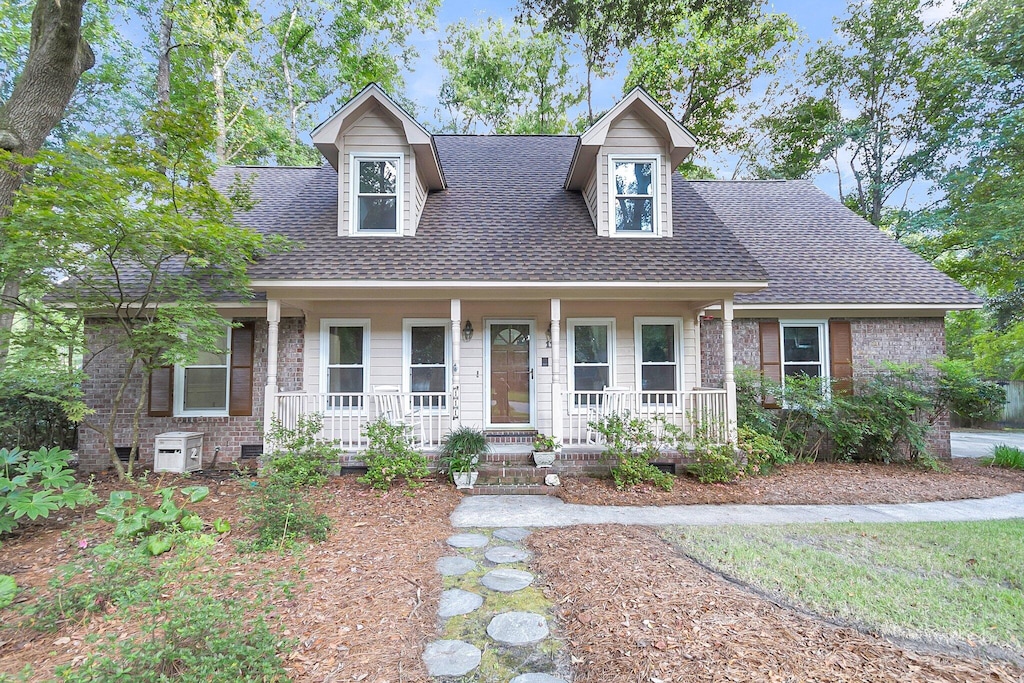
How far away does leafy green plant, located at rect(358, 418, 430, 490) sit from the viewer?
20.2 feet

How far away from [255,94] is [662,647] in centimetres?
2072

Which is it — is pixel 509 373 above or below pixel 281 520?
above

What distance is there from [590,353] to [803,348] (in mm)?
4320

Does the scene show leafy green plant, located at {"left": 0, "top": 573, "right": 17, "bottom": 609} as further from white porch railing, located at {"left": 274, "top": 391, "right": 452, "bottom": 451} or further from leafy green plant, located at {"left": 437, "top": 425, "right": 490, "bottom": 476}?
leafy green plant, located at {"left": 437, "top": 425, "right": 490, "bottom": 476}

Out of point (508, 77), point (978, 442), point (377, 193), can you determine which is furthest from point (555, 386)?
point (508, 77)

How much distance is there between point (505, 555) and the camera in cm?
409

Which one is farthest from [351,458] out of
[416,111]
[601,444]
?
[416,111]

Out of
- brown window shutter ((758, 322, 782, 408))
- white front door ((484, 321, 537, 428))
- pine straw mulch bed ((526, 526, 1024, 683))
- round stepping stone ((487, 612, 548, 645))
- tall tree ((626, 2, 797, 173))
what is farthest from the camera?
tall tree ((626, 2, 797, 173))

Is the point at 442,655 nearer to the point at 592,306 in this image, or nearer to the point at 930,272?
the point at 592,306

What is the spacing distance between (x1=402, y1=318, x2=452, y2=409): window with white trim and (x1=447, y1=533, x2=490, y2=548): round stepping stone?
Answer: 362cm

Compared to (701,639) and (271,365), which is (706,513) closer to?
(701,639)

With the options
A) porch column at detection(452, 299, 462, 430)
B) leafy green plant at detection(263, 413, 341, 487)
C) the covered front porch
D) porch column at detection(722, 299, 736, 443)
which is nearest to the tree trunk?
leafy green plant at detection(263, 413, 341, 487)

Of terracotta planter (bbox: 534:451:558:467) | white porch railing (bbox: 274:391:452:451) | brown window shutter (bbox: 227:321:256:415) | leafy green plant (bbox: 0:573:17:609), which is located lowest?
leafy green plant (bbox: 0:573:17:609)

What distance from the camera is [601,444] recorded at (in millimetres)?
6988
